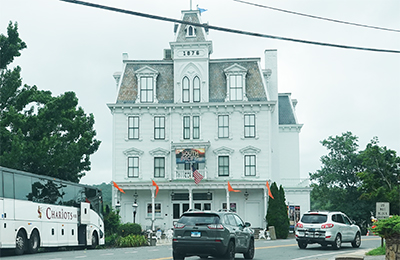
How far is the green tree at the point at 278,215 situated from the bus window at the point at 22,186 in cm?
2536

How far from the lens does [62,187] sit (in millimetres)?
27250

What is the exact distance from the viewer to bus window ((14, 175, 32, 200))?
74.4 ft

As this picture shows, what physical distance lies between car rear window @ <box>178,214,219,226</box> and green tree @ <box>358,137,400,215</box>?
120 ft

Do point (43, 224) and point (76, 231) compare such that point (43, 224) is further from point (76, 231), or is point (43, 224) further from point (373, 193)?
point (373, 193)

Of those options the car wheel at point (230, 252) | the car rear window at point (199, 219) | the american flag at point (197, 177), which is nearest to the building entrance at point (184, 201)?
the american flag at point (197, 177)

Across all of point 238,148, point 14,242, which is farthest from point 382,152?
point 14,242

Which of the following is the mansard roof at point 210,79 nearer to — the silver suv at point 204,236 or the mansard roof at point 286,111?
the mansard roof at point 286,111

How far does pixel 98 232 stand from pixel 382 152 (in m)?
35.1

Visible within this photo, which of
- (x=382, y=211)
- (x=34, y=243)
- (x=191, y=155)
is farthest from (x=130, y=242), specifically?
(x=191, y=155)

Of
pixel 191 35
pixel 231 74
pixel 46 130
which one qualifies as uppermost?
pixel 191 35

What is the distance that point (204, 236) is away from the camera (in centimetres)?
1714

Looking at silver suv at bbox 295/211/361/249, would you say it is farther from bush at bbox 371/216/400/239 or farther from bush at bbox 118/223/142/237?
bush at bbox 118/223/142/237

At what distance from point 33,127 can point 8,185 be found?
16602mm

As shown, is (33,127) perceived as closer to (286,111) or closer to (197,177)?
(197,177)
